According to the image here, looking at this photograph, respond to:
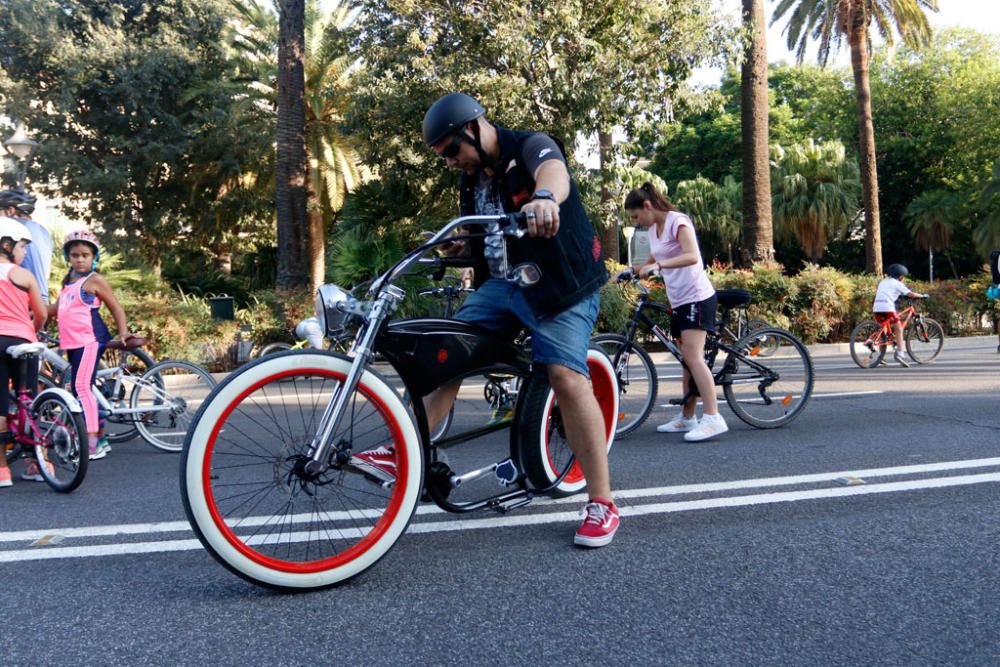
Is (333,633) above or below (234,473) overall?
below

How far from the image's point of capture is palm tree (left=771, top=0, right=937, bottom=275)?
22250mm

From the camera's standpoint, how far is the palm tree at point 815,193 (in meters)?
40.5

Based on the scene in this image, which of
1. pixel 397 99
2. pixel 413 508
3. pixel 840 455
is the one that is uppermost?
pixel 397 99

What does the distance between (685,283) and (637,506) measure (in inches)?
95.7

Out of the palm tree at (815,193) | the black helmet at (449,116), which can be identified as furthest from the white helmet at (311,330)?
the palm tree at (815,193)

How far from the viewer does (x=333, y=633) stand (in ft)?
8.36

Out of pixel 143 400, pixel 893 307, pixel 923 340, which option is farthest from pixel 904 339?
pixel 143 400

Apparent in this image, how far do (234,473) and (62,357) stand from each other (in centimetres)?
346

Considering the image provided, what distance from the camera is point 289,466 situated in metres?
3.00

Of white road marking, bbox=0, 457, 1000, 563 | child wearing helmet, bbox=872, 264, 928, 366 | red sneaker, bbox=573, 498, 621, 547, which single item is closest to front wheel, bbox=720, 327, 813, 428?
white road marking, bbox=0, 457, 1000, 563

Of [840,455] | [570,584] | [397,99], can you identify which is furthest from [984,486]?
[397,99]

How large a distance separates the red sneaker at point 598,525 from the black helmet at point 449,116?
161cm

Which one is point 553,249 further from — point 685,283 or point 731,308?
point 731,308

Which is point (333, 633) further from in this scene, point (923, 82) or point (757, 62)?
point (923, 82)
